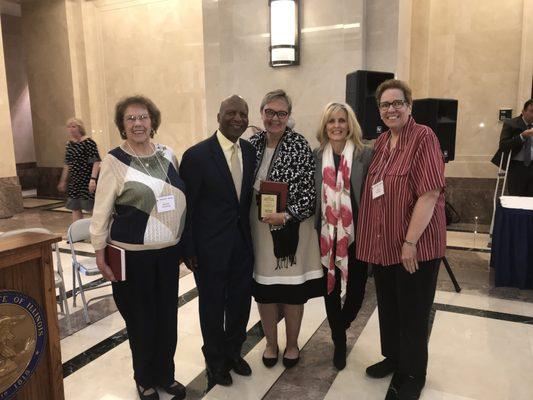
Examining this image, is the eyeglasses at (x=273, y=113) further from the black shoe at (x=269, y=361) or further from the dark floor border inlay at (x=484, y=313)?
the dark floor border inlay at (x=484, y=313)

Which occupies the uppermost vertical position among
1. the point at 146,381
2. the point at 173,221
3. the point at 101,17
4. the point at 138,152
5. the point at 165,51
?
the point at 101,17

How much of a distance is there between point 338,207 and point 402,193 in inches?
15.2

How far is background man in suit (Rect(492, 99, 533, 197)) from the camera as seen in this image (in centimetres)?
513

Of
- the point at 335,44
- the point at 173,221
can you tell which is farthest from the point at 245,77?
the point at 173,221

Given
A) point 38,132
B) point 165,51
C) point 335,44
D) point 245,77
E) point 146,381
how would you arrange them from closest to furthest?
point 146,381, point 335,44, point 245,77, point 165,51, point 38,132

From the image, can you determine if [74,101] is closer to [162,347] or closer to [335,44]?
[335,44]

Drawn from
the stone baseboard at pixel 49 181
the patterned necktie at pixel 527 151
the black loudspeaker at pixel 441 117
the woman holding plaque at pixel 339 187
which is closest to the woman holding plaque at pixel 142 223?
the woman holding plaque at pixel 339 187

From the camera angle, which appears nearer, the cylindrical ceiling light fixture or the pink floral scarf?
the pink floral scarf

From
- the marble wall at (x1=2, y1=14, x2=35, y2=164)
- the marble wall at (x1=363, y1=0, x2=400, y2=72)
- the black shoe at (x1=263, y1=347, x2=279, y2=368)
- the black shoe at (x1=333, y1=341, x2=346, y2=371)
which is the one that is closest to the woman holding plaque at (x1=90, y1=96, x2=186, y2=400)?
the black shoe at (x1=263, y1=347, x2=279, y2=368)

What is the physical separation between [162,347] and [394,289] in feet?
4.13

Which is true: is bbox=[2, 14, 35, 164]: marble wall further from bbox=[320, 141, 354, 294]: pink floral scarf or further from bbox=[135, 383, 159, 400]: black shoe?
bbox=[320, 141, 354, 294]: pink floral scarf

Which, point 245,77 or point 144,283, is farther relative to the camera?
point 245,77

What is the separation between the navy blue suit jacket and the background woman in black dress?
3218 millimetres

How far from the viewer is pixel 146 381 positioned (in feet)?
7.61
